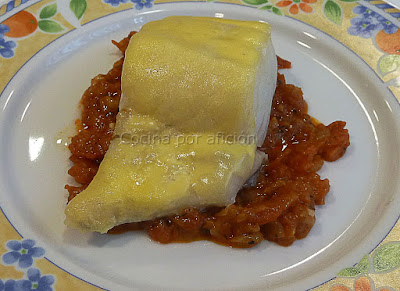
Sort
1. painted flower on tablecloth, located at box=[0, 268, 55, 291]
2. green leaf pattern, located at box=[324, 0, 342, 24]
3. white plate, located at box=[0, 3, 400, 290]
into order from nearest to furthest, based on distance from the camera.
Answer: painted flower on tablecloth, located at box=[0, 268, 55, 291] → white plate, located at box=[0, 3, 400, 290] → green leaf pattern, located at box=[324, 0, 342, 24]

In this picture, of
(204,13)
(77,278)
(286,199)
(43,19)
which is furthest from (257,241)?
(43,19)

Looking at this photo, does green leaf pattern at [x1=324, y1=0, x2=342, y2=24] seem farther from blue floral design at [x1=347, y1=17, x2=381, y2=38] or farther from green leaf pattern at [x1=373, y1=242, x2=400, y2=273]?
green leaf pattern at [x1=373, y1=242, x2=400, y2=273]

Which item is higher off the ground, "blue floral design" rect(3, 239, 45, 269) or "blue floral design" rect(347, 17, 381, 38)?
"blue floral design" rect(347, 17, 381, 38)

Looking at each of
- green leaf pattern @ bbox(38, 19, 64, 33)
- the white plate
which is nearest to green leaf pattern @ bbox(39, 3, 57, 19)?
green leaf pattern @ bbox(38, 19, 64, 33)

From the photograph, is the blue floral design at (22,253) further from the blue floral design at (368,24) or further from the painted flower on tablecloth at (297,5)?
the blue floral design at (368,24)

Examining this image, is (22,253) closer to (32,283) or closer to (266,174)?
(32,283)

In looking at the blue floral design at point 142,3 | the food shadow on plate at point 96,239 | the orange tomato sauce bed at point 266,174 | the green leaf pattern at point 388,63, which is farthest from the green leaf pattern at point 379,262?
the blue floral design at point 142,3
